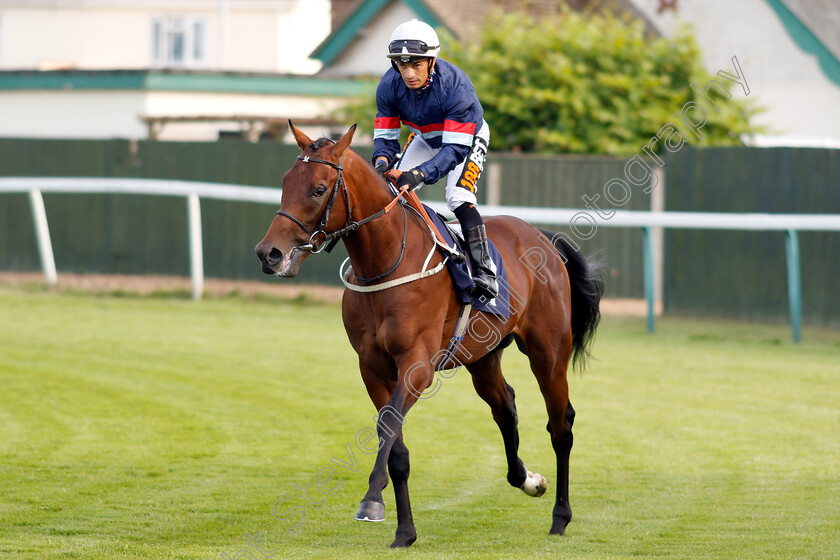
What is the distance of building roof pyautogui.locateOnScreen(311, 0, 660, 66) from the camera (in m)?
20.6

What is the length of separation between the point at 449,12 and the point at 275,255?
17.1 m

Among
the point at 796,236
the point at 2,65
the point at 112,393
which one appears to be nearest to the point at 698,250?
the point at 796,236

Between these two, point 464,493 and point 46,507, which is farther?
point 464,493

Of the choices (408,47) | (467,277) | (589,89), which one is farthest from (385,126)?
(589,89)

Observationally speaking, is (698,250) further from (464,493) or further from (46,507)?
(46,507)

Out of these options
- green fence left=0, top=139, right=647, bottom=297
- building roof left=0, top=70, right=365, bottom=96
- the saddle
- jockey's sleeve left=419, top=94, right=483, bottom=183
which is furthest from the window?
jockey's sleeve left=419, top=94, right=483, bottom=183

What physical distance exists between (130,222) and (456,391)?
26.3 feet

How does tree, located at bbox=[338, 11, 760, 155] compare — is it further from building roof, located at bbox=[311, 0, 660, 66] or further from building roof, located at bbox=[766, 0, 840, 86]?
building roof, located at bbox=[311, 0, 660, 66]

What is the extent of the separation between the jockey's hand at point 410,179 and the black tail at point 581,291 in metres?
1.42

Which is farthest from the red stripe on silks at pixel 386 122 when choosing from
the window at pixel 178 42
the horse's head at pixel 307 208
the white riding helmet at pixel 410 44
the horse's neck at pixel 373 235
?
the window at pixel 178 42

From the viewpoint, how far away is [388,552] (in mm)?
4906

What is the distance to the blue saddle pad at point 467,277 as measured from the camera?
18.0 ft

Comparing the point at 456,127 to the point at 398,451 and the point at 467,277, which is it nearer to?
the point at 467,277

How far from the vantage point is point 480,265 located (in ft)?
18.3
